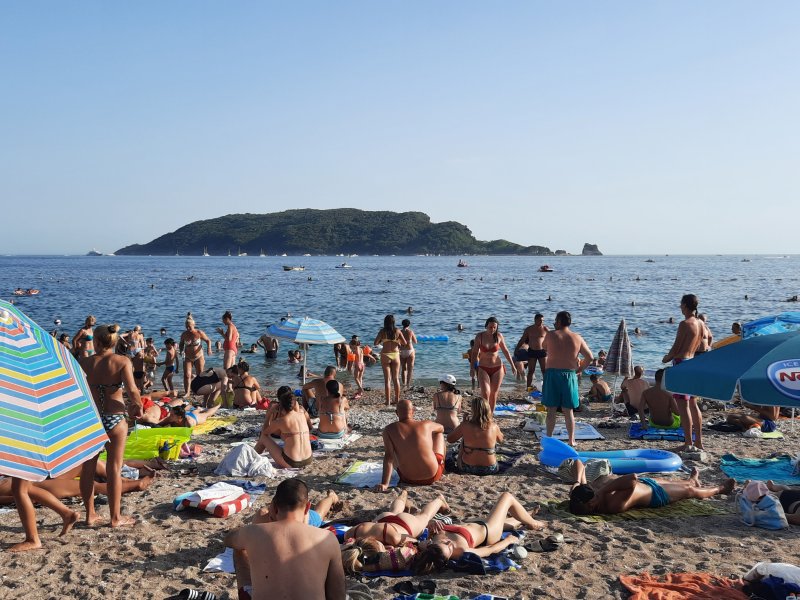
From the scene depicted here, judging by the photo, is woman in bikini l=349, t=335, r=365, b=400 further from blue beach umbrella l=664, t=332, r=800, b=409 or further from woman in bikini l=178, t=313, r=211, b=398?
blue beach umbrella l=664, t=332, r=800, b=409

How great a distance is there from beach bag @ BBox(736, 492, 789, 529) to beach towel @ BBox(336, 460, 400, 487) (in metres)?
3.30

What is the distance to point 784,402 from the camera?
177 inches

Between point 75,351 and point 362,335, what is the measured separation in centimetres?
1461

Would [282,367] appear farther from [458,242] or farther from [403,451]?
[458,242]

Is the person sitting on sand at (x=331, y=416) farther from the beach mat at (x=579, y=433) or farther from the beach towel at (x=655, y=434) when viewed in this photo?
the beach towel at (x=655, y=434)

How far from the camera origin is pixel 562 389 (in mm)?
8102

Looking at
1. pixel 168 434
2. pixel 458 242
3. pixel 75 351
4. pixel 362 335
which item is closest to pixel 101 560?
pixel 168 434

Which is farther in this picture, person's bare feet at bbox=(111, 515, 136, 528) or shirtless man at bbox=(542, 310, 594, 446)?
shirtless man at bbox=(542, 310, 594, 446)

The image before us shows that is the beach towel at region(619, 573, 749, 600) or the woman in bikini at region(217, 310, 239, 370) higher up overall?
the woman in bikini at region(217, 310, 239, 370)

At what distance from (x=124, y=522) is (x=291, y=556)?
292 centimetres

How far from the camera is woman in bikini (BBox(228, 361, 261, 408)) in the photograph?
11719 mm

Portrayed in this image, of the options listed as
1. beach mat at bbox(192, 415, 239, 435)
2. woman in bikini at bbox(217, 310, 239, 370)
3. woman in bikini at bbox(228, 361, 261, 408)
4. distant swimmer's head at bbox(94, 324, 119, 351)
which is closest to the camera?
distant swimmer's head at bbox(94, 324, 119, 351)

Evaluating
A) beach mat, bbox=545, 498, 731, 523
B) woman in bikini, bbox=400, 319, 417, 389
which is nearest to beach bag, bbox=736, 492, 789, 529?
beach mat, bbox=545, 498, 731, 523

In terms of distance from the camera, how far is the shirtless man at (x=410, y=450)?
21.5 ft
